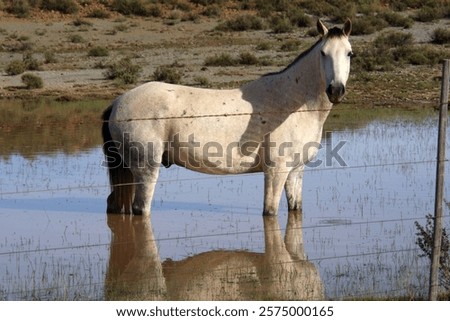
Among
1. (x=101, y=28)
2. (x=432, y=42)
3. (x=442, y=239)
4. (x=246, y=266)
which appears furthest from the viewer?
(x=101, y=28)

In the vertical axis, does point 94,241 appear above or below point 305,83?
below

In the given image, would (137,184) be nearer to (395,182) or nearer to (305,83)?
(305,83)

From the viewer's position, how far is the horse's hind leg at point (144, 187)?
10397 millimetres

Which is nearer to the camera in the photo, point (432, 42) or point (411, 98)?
point (411, 98)

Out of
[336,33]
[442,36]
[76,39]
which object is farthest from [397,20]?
[336,33]

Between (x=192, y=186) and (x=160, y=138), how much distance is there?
2821mm

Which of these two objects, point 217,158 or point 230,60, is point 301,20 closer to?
point 230,60

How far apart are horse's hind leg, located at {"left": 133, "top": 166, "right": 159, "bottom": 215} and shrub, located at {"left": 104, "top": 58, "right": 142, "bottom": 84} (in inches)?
583

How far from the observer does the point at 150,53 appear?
31.3 m

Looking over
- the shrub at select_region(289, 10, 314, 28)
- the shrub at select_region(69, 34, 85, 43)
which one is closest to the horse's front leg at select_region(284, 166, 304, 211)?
the shrub at select_region(69, 34, 85, 43)

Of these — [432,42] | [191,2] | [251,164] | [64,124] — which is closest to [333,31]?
[251,164]

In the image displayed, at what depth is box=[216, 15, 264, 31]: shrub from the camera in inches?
1538

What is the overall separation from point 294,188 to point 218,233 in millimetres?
1045

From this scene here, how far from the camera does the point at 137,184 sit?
34.4 feet
